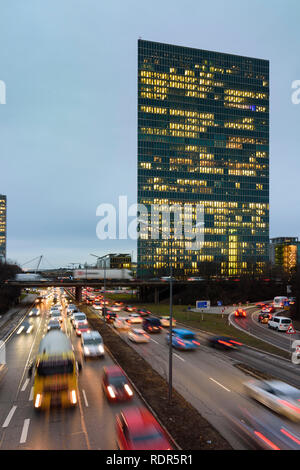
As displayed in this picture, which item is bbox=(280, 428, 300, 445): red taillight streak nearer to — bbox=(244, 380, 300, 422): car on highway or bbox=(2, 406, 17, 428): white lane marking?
bbox=(244, 380, 300, 422): car on highway

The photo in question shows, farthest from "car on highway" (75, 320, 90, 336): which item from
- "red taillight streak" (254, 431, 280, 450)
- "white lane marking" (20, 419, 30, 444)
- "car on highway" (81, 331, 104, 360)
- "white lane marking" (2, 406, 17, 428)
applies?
"red taillight streak" (254, 431, 280, 450)

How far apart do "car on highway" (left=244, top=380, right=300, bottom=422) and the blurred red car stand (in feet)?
23.1

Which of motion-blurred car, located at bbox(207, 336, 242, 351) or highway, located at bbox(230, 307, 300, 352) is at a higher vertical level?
motion-blurred car, located at bbox(207, 336, 242, 351)

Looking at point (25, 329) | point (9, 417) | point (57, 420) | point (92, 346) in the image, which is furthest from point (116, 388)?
point (25, 329)

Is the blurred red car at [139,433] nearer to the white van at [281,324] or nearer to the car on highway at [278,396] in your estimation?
the car on highway at [278,396]

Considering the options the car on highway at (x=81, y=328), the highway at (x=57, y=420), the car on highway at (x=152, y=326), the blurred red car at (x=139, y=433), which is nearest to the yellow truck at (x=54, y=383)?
the highway at (x=57, y=420)

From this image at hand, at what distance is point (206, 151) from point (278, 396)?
156076 mm

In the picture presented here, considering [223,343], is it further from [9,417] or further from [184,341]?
[9,417]

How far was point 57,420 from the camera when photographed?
15.3 metres

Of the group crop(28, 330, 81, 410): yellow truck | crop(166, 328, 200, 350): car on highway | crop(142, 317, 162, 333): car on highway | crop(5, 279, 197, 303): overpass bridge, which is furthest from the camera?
crop(5, 279, 197, 303): overpass bridge

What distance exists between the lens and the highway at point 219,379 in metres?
14.8

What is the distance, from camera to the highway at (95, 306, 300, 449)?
14805 mm

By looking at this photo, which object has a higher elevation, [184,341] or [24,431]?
[24,431]
